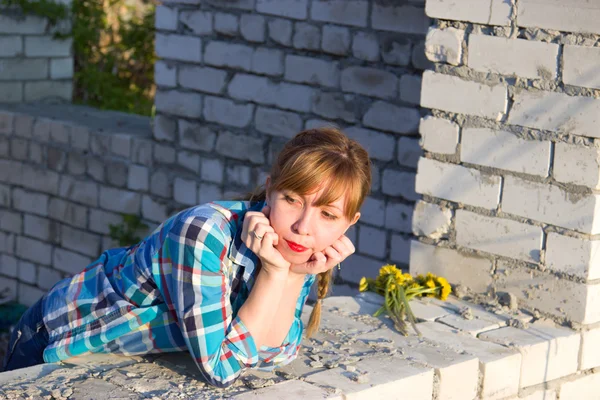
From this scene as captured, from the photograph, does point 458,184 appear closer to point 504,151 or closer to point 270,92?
point 504,151

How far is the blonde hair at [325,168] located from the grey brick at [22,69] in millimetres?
5505

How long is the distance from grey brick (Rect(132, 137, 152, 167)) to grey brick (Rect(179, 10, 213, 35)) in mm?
879

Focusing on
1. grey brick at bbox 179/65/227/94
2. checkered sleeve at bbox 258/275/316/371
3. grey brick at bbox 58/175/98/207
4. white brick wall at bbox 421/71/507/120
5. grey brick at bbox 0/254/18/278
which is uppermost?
white brick wall at bbox 421/71/507/120

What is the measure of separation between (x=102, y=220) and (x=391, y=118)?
105 inches

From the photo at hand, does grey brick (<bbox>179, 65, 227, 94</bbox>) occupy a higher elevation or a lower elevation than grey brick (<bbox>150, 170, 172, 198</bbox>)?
higher

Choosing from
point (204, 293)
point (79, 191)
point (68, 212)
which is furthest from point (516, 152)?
point (68, 212)

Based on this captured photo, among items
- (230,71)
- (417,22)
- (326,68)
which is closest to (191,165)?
(230,71)

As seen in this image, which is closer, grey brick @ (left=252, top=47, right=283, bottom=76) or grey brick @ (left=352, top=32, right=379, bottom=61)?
grey brick @ (left=352, top=32, right=379, bottom=61)

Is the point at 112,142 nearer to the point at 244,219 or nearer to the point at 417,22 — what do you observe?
the point at 417,22

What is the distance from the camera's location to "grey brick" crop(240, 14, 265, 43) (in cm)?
549

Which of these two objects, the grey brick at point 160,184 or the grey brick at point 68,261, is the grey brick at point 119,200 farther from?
the grey brick at point 68,261

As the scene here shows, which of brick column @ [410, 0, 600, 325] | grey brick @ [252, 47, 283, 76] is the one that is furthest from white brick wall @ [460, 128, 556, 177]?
grey brick @ [252, 47, 283, 76]

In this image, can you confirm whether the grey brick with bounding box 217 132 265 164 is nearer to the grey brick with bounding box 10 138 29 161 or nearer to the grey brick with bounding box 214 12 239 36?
the grey brick with bounding box 214 12 239 36

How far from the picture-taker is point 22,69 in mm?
7574
